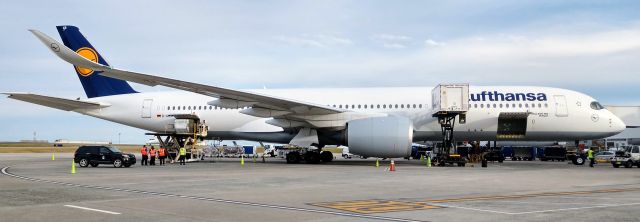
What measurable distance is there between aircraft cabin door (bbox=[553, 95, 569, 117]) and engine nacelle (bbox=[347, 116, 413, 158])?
7.48m

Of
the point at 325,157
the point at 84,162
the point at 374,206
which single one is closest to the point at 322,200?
the point at 374,206

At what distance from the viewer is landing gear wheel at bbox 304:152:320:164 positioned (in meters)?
28.2

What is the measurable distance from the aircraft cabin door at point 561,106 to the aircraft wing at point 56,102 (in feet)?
80.1

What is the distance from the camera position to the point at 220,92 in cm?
2417

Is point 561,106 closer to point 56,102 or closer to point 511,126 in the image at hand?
point 511,126

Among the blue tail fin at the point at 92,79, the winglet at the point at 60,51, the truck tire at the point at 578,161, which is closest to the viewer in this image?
the winglet at the point at 60,51

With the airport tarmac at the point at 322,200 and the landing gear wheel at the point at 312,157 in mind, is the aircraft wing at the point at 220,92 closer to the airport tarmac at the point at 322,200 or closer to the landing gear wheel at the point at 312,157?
the landing gear wheel at the point at 312,157

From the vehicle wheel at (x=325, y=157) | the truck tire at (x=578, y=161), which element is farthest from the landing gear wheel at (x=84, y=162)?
the truck tire at (x=578, y=161)

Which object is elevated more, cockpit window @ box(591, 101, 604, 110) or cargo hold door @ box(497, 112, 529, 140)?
cockpit window @ box(591, 101, 604, 110)

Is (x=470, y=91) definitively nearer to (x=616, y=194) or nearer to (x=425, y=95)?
(x=425, y=95)

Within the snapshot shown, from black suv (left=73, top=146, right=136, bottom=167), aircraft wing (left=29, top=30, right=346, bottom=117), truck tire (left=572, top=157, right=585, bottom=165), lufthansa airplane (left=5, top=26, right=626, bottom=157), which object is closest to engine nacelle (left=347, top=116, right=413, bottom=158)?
lufthansa airplane (left=5, top=26, right=626, bottom=157)

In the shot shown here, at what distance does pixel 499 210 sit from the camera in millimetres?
9383

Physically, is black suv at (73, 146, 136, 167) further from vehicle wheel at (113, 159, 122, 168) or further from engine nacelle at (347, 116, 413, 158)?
engine nacelle at (347, 116, 413, 158)

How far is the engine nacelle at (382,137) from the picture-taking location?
2416cm
